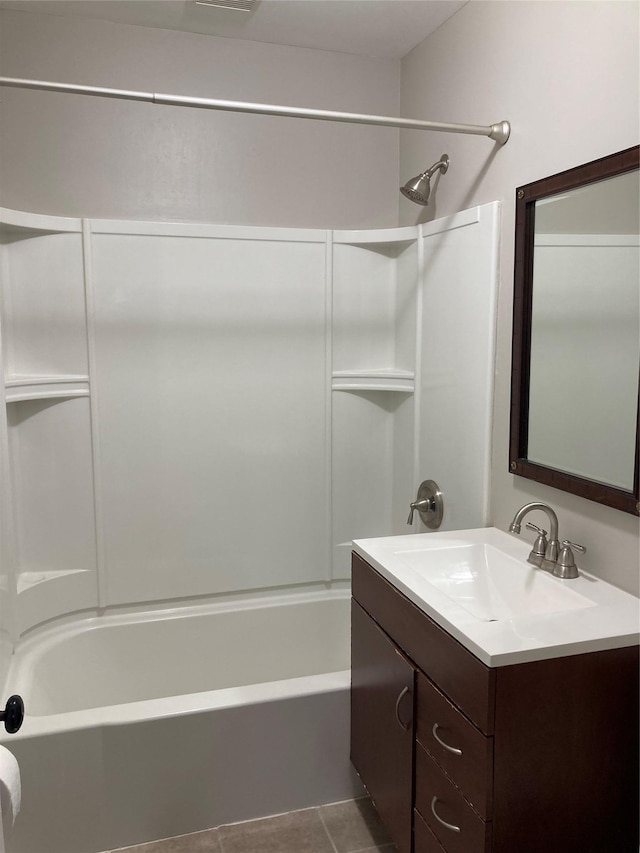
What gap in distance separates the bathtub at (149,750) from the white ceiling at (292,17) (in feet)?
7.23

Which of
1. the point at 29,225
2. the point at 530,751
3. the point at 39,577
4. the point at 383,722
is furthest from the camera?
the point at 39,577

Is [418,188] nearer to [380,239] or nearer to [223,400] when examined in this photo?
[380,239]

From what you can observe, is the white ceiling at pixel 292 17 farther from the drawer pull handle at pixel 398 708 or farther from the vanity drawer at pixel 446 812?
the vanity drawer at pixel 446 812

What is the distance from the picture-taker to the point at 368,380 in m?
2.78

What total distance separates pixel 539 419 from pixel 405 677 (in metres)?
0.79

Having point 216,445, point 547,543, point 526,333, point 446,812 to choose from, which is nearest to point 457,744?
point 446,812

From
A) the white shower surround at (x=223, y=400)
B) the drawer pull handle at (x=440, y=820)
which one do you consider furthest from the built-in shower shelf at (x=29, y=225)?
the drawer pull handle at (x=440, y=820)

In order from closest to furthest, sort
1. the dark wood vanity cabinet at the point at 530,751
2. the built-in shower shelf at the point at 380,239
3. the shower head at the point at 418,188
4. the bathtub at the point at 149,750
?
1. the dark wood vanity cabinet at the point at 530,751
2. the bathtub at the point at 149,750
3. the shower head at the point at 418,188
4. the built-in shower shelf at the point at 380,239

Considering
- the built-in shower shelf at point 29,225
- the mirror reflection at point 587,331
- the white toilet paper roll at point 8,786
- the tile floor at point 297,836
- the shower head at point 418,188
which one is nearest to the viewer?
the white toilet paper roll at point 8,786

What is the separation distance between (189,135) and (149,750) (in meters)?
2.13

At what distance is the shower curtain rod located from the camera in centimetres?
166

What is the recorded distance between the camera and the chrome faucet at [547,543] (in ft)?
5.37

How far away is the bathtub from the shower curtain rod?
1.67 meters

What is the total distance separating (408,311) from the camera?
270 cm
